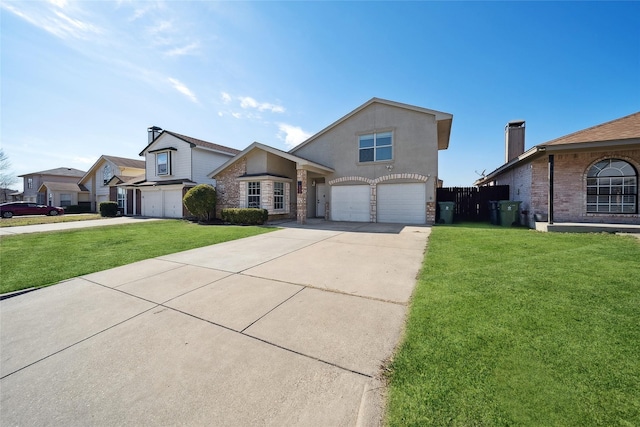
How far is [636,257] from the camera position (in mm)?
5359

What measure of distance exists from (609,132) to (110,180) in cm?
3442

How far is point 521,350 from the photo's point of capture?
2.37 m

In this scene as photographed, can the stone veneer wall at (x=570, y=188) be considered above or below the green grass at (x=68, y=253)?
above

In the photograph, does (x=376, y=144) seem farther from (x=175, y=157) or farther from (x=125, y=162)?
(x=125, y=162)

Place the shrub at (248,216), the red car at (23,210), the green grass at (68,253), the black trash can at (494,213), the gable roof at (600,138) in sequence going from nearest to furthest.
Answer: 1. the green grass at (68,253)
2. the gable roof at (600,138)
3. the black trash can at (494,213)
4. the shrub at (248,216)
5. the red car at (23,210)

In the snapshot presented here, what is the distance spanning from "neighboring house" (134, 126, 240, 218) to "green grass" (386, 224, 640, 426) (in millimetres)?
19211

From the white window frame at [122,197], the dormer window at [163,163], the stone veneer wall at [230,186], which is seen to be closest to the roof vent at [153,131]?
the dormer window at [163,163]

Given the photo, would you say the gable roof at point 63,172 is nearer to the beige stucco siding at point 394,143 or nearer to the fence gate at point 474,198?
the beige stucco siding at point 394,143

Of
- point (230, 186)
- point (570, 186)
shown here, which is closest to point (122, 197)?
point (230, 186)

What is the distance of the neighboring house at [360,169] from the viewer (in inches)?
518

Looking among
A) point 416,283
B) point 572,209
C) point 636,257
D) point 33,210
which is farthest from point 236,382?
point 33,210

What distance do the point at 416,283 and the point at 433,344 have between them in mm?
1865

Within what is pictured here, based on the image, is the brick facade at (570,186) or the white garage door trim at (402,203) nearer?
the brick facade at (570,186)

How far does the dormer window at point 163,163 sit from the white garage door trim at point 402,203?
17.0 meters
